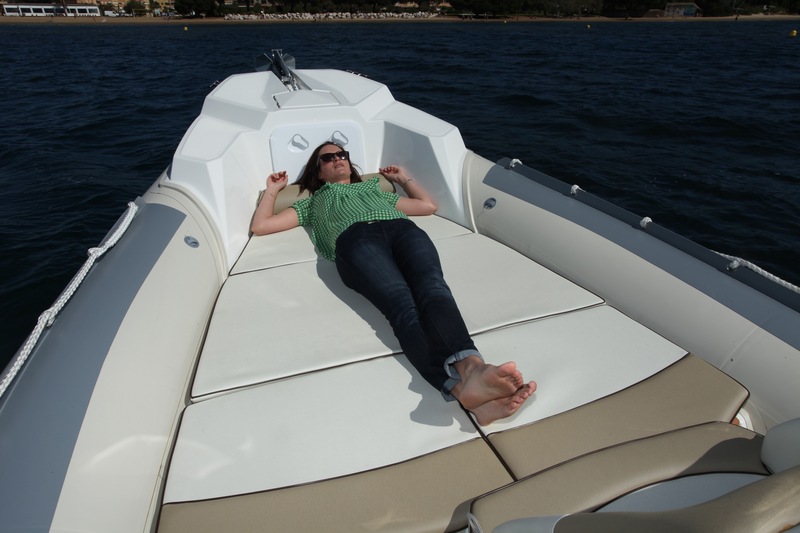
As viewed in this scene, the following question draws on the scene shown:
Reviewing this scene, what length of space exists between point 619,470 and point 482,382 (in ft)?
1.14

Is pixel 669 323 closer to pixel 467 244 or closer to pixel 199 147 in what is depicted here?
pixel 467 244

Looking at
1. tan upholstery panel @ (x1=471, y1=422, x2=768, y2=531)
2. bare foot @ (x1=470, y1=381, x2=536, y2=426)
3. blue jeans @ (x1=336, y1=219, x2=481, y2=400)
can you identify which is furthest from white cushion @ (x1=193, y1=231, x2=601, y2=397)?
tan upholstery panel @ (x1=471, y1=422, x2=768, y2=531)

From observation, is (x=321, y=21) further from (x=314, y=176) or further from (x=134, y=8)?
(x=314, y=176)

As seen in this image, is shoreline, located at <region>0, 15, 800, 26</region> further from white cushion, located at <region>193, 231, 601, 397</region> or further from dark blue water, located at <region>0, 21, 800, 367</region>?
white cushion, located at <region>193, 231, 601, 397</region>

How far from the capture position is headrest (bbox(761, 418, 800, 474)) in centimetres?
94

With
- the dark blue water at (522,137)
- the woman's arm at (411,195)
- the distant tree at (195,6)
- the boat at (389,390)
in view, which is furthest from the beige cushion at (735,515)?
the distant tree at (195,6)

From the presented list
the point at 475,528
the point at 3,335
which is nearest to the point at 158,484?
the point at 475,528

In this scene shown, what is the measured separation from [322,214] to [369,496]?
1298 mm

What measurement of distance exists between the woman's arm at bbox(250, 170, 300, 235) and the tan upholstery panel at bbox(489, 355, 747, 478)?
59.4 inches

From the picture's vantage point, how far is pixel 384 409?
134cm

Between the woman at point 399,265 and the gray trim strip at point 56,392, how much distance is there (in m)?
0.70

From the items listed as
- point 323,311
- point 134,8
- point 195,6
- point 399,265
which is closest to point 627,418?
point 399,265

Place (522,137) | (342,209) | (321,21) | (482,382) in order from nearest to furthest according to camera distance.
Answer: (482,382), (342,209), (522,137), (321,21)

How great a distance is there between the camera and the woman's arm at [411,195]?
2447mm
